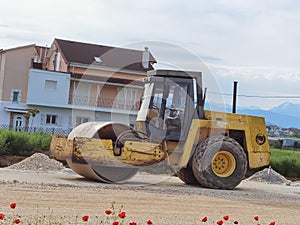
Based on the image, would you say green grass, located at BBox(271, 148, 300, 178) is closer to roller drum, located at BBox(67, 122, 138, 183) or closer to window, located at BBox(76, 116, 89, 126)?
roller drum, located at BBox(67, 122, 138, 183)

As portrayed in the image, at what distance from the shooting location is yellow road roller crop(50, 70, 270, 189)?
56.6ft

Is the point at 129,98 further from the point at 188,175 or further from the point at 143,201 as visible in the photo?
the point at 143,201

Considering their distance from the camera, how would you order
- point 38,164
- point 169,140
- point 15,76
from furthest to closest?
point 15,76
point 38,164
point 169,140

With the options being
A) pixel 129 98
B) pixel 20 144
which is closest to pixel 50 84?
pixel 20 144

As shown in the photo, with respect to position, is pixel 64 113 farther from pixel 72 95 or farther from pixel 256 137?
pixel 256 137

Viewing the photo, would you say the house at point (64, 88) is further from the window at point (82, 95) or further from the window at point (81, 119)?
the window at point (81, 119)

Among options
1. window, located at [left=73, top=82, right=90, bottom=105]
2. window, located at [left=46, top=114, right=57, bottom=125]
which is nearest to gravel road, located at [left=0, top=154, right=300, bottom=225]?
window, located at [left=73, top=82, right=90, bottom=105]

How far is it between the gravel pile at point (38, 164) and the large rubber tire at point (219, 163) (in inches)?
250

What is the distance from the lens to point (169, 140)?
17.7 m

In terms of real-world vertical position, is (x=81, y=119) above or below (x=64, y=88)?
below

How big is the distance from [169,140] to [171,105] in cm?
93

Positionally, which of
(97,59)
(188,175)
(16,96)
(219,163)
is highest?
(97,59)

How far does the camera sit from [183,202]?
1416 cm

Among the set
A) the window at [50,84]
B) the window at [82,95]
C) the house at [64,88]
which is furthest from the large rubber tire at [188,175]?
the window at [50,84]
